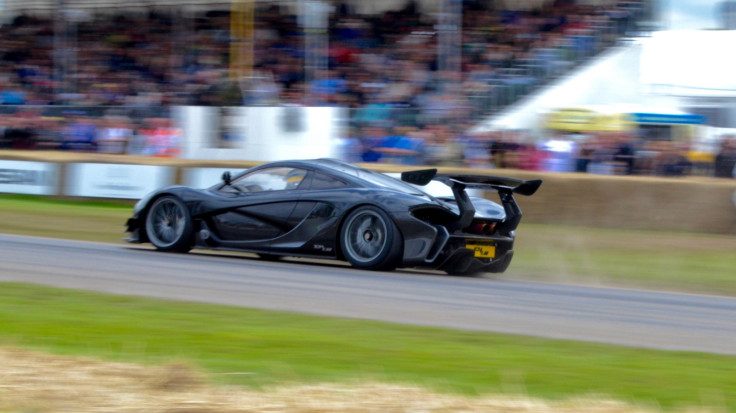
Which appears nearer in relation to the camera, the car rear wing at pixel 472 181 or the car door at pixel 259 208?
the car rear wing at pixel 472 181

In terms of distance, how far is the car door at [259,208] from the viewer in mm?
10227

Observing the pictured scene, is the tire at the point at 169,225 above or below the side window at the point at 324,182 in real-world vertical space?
Result: below

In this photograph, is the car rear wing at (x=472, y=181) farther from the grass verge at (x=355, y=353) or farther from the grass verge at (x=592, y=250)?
the grass verge at (x=355, y=353)

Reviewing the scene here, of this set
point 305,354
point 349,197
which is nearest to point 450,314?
point 305,354

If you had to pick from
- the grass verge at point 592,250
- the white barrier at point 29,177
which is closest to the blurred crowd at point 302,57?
the white barrier at point 29,177

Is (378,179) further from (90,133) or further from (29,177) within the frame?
(90,133)

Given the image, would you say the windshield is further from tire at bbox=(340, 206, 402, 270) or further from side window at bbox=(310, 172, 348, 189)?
tire at bbox=(340, 206, 402, 270)

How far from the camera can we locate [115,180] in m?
18.4

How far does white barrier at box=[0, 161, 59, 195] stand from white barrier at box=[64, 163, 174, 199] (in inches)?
15.3

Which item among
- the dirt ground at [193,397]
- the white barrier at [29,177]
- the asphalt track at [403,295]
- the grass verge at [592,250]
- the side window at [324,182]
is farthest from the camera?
the white barrier at [29,177]

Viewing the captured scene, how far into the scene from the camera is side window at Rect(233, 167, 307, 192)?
10.4 m

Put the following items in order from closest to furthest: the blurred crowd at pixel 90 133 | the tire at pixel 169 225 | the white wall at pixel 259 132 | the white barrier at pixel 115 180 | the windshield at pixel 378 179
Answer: the windshield at pixel 378 179 < the tire at pixel 169 225 < the white barrier at pixel 115 180 < the white wall at pixel 259 132 < the blurred crowd at pixel 90 133

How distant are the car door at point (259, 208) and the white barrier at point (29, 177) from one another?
9.59 metres

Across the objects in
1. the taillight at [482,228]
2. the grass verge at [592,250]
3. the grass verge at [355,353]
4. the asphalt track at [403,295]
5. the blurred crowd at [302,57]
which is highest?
the blurred crowd at [302,57]
